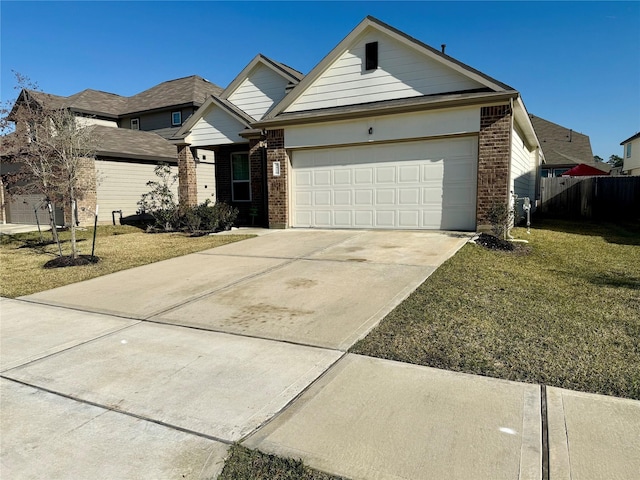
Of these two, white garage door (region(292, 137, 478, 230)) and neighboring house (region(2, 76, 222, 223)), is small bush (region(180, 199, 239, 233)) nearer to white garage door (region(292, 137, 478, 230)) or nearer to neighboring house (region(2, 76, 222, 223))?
white garage door (region(292, 137, 478, 230))

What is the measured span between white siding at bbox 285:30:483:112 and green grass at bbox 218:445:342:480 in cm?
1051

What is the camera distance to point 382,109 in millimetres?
11352

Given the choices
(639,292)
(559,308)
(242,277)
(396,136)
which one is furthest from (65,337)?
(396,136)

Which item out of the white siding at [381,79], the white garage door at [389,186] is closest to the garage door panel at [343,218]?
the white garage door at [389,186]

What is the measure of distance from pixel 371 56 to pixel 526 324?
379 inches

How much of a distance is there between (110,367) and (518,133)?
43.4 ft

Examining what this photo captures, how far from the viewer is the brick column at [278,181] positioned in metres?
13.2

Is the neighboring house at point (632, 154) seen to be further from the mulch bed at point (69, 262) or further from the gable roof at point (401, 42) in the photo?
the mulch bed at point (69, 262)

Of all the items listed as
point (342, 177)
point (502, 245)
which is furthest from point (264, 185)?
point (502, 245)

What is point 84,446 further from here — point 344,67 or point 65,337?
point 344,67

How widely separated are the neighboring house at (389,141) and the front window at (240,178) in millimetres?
2038

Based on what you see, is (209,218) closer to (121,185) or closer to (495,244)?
(121,185)

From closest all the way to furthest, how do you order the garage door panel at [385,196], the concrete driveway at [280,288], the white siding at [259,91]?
the concrete driveway at [280,288] → the garage door panel at [385,196] → the white siding at [259,91]

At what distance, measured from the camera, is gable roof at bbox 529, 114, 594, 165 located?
97.1 ft
